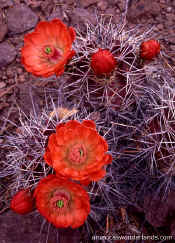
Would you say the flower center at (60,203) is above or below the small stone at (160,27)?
below

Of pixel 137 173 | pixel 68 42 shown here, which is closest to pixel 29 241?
pixel 137 173

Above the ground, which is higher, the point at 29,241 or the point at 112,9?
the point at 112,9

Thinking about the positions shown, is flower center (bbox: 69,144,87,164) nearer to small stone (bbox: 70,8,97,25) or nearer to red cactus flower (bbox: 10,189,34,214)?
red cactus flower (bbox: 10,189,34,214)

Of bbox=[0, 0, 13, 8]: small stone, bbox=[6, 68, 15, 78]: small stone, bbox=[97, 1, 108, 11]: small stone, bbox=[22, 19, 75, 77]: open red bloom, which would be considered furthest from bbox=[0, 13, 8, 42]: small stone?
bbox=[22, 19, 75, 77]: open red bloom

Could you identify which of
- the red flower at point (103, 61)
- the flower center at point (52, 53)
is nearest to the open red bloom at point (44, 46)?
the flower center at point (52, 53)

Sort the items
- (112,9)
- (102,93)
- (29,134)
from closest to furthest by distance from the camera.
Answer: (29,134) < (102,93) < (112,9)

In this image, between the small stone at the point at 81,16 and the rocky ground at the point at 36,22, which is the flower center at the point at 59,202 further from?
the small stone at the point at 81,16

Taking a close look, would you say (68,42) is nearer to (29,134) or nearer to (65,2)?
(29,134)

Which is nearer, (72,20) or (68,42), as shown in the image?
(68,42)
